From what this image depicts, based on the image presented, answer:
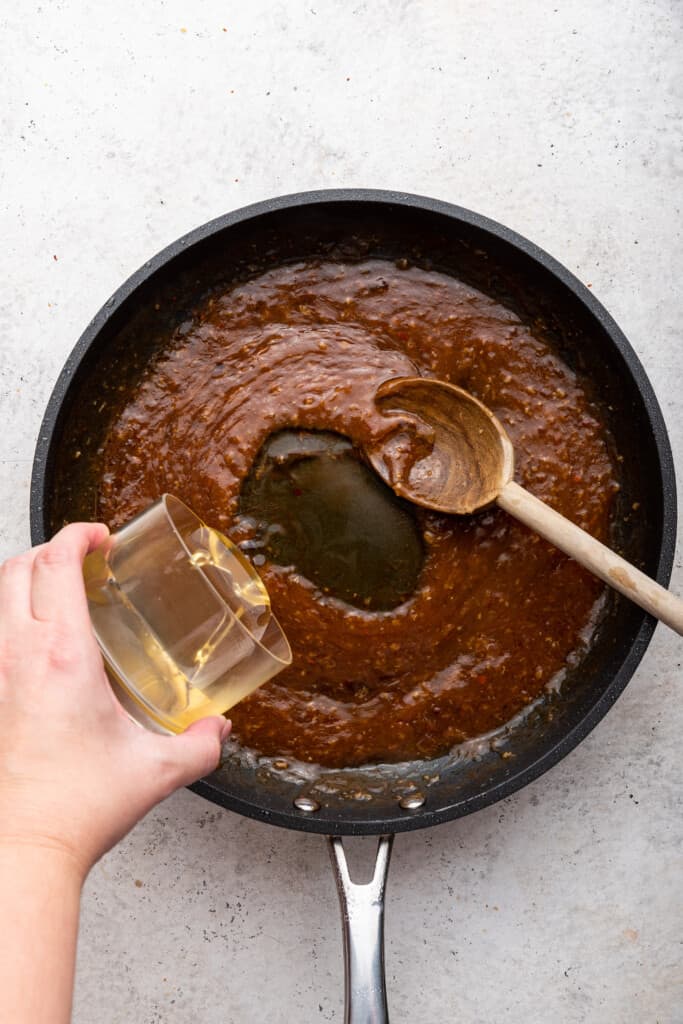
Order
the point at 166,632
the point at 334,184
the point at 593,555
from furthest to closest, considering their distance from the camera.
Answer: the point at 334,184, the point at 593,555, the point at 166,632

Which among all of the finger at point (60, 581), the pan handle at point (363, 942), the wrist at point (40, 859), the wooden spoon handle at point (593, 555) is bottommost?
the pan handle at point (363, 942)

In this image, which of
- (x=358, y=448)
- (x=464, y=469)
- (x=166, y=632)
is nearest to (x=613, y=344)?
(x=464, y=469)

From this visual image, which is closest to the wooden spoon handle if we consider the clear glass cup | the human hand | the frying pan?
the frying pan

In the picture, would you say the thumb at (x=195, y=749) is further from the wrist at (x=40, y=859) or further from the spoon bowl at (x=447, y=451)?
the spoon bowl at (x=447, y=451)

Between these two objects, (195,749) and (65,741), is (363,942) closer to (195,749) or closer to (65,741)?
(195,749)

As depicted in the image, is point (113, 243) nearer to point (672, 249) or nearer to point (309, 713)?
point (309, 713)

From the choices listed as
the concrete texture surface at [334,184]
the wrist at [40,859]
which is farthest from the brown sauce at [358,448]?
the wrist at [40,859]
